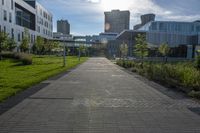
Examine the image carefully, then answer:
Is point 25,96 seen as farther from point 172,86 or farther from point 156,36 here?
point 156,36

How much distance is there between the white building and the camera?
60.0 m

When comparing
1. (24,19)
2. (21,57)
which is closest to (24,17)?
(24,19)

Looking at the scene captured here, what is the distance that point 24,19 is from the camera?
78812mm

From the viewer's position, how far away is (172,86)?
1413 centimetres

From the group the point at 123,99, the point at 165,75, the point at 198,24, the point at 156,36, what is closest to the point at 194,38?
the point at 198,24

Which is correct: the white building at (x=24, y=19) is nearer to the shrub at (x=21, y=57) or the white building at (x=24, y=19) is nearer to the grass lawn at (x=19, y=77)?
the shrub at (x=21, y=57)

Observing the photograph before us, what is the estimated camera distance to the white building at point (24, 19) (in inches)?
2364

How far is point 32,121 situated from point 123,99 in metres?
4.25

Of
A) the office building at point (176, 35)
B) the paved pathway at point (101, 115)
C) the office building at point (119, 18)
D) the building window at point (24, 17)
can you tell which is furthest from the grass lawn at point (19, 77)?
the office building at point (119, 18)

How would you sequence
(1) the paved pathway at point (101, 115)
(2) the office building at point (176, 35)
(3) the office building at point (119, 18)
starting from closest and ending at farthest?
(1) the paved pathway at point (101, 115)
(2) the office building at point (176, 35)
(3) the office building at point (119, 18)

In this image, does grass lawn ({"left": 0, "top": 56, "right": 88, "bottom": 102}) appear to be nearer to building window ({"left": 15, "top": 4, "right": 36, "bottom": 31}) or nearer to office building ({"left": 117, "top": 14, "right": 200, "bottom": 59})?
building window ({"left": 15, "top": 4, "right": 36, "bottom": 31})

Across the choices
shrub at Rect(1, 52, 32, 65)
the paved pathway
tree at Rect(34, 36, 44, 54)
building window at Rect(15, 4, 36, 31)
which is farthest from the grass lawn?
building window at Rect(15, 4, 36, 31)

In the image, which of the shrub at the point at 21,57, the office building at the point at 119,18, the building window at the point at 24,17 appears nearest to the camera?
the shrub at the point at 21,57

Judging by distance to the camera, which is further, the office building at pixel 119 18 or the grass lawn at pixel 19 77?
the office building at pixel 119 18
